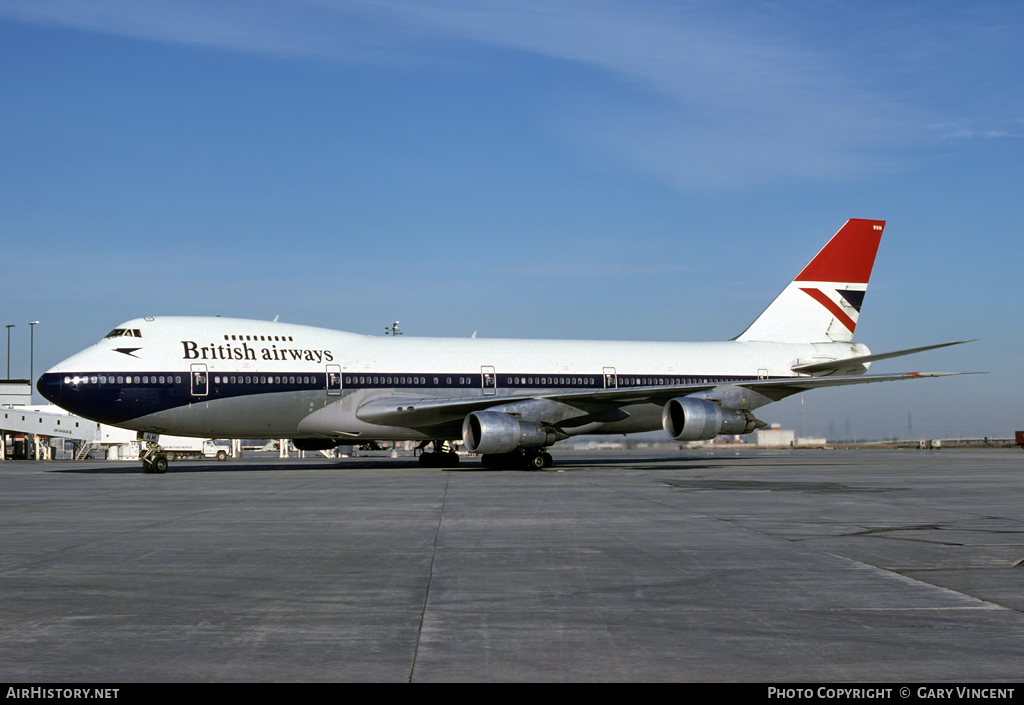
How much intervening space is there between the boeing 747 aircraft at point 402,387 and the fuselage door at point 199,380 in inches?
1.3

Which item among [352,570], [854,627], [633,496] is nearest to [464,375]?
[633,496]

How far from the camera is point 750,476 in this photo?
25.0 metres

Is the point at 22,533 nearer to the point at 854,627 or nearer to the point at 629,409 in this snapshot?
the point at 854,627

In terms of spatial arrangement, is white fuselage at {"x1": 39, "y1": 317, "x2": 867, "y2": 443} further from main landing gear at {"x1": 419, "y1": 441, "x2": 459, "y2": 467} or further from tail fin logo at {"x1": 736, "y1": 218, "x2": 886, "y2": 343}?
tail fin logo at {"x1": 736, "y1": 218, "x2": 886, "y2": 343}

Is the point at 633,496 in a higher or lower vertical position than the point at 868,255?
lower

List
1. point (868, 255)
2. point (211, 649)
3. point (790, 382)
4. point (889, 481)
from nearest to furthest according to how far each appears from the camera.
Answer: point (211, 649) → point (889, 481) → point (790, 382) → point (868, 255)

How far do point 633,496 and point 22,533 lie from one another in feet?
34.2

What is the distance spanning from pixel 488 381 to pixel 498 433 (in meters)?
4.15

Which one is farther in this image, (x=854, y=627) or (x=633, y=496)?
(x=633, y=496)

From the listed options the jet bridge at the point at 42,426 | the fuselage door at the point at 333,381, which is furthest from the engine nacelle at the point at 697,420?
the jet bridge at the point at 42,426

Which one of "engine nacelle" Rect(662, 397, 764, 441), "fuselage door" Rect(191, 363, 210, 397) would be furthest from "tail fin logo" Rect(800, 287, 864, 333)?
"fuselage door" Rect(191, 363, 210, 397)

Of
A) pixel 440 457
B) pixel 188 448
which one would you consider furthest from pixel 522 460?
pixel 188 448

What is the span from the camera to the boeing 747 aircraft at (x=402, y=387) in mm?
27156

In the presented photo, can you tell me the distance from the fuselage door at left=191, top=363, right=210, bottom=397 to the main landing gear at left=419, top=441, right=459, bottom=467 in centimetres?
831
